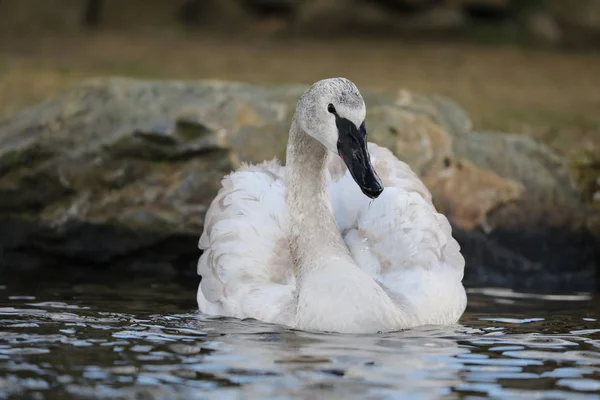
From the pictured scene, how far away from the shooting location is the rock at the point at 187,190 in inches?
340

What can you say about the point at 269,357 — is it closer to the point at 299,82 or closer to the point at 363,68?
the point at 299,82

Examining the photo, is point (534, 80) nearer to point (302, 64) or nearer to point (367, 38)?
point (302, 64)

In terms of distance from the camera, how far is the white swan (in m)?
6.04

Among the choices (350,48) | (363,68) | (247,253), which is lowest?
(247,253)

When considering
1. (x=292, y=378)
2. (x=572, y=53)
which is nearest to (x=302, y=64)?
(x=572, y=53)

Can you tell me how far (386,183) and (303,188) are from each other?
77cm

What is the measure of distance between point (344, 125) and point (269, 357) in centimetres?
137

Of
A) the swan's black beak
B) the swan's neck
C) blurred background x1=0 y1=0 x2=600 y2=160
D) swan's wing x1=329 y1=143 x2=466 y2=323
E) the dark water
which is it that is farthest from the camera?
blurred background x1=0 y1=0 x2=600 y2=160

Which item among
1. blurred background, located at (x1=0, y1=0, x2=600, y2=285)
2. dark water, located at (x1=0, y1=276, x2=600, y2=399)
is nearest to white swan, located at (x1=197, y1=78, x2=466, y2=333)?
dark water, located at (x1=0, y1=276, x2=600, y2=399)

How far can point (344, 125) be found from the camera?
242 inches

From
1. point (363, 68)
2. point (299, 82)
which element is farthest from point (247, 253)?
point (363, 68)

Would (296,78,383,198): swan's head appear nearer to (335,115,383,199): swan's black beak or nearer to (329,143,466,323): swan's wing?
(335,115,383,199): swan's black beak

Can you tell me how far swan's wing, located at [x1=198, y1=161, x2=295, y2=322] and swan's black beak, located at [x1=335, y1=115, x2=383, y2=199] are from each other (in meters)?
0.77

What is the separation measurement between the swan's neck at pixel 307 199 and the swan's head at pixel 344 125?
0.76ft
